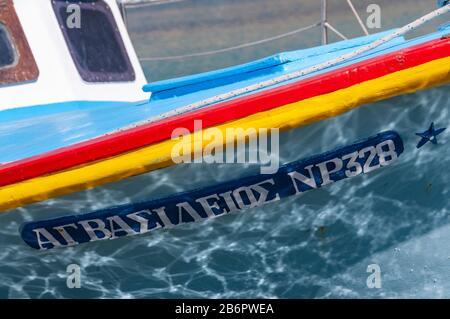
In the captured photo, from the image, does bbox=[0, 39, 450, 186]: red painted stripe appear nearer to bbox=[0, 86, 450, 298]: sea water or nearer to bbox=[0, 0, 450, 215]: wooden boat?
bbox=[0, 0, 450, 215]: wooden boat

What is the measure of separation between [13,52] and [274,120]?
9.21 ft

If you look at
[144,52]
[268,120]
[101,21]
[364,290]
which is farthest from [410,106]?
[144,52]

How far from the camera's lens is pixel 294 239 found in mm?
4875

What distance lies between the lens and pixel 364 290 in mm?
5000

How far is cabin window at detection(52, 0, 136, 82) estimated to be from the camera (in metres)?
6.61

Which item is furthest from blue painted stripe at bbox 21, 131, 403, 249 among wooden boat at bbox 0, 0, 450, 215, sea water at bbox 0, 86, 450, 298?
wooden boat at bbox 0, 0, 450, 215

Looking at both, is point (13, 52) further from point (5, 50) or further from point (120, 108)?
point (120, 108)

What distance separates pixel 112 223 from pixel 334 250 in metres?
1.46

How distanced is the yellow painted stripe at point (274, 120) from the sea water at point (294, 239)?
0.34ft

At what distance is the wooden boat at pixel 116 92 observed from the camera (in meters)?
4.41

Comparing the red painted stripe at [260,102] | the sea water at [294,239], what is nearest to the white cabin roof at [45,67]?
the sea water at [294,239]

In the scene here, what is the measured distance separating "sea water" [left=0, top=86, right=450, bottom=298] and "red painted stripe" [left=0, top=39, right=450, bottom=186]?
0.23m

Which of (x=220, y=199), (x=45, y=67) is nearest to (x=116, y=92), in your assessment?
(x=45, y=67)

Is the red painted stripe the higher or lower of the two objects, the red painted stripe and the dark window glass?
the lower
